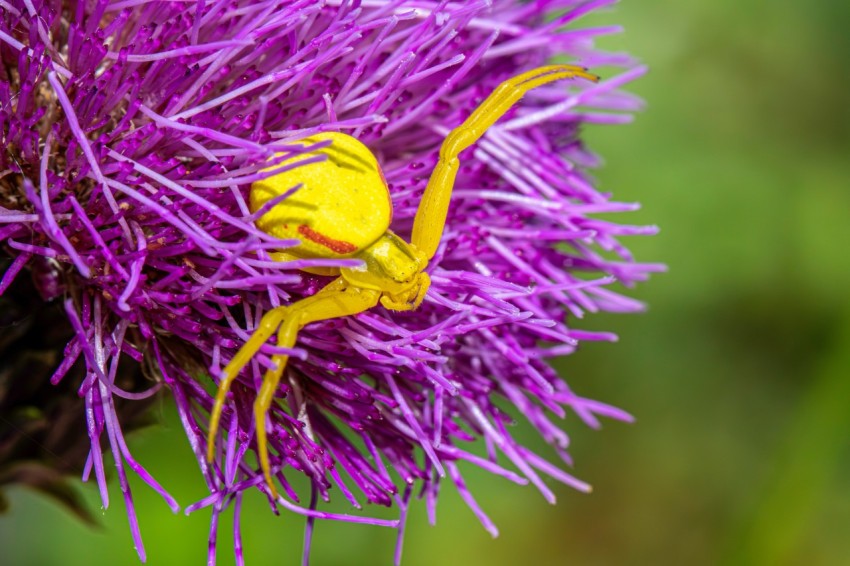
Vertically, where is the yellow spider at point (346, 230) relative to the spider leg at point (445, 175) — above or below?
below

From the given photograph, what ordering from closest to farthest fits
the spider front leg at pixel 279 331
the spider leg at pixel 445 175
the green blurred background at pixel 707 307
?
the spider front leg at pixel 279 331 → the spider leg at pixel 445 175 → the green blurred background at pixel 707 307

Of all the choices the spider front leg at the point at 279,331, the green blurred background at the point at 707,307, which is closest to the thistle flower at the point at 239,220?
the spider front leg at the point at 279,331

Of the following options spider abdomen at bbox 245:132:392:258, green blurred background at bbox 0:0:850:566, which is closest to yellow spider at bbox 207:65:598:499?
spider abdomen at bbox 245:132:392:258

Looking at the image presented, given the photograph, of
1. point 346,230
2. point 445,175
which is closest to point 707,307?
point 445,175

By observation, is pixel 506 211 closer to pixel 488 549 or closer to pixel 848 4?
pixel 488 549

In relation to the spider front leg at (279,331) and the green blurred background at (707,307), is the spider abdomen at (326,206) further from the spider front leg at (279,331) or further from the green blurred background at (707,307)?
the green blurred background at (707,307)

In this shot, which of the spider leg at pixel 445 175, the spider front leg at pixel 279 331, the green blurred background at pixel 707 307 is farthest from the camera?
the green blurred background at pixel 707 307

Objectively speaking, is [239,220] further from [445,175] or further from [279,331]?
[445,175]
